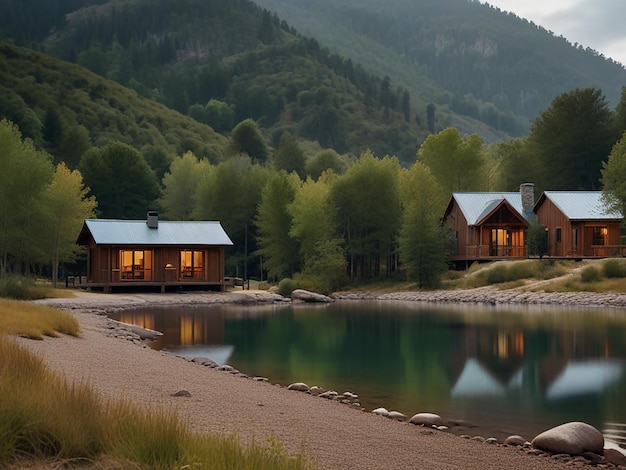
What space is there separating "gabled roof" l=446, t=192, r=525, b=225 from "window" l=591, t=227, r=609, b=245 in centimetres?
485

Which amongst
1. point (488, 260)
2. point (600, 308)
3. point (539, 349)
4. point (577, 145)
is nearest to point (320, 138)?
point (577, 145)

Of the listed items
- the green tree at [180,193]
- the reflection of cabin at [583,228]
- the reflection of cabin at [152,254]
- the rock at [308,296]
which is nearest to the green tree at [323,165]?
the green tree at [180,193]

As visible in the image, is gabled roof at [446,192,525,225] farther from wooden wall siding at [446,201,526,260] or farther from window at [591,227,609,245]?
window at [591,227,609,245]

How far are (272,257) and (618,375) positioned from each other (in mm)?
39735

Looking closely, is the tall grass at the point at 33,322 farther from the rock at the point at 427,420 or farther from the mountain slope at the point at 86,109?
the mountain slope at the point at 86,109

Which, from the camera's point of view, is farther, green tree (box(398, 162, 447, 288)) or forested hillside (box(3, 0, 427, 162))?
forested hillside (box(3, 0, 427, 162))

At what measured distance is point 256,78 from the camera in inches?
7175

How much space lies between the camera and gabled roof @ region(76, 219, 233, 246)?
146ft

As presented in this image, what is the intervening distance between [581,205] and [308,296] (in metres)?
19.8

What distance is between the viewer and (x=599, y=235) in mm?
49406

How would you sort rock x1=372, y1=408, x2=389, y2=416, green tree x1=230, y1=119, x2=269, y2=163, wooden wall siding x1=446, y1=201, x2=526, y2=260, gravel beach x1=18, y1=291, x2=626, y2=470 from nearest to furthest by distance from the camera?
gravel beach x1=18, y1=291, x2=626, y2=470
rock x1=372, y1=408, x2=389, y2=416
wooden wall siding x1=446, y1=201, x2=526, y2=260
green tree x1=230, y1=119, x2=269, y2=163

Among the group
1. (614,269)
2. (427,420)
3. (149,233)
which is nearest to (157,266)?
(149,233)

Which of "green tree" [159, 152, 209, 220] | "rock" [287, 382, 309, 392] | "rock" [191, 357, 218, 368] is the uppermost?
"green tree" [159, 152, 209, 220]

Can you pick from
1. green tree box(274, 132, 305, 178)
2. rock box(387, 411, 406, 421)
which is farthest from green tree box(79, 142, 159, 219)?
rock box(387, 411, 406, 421)
